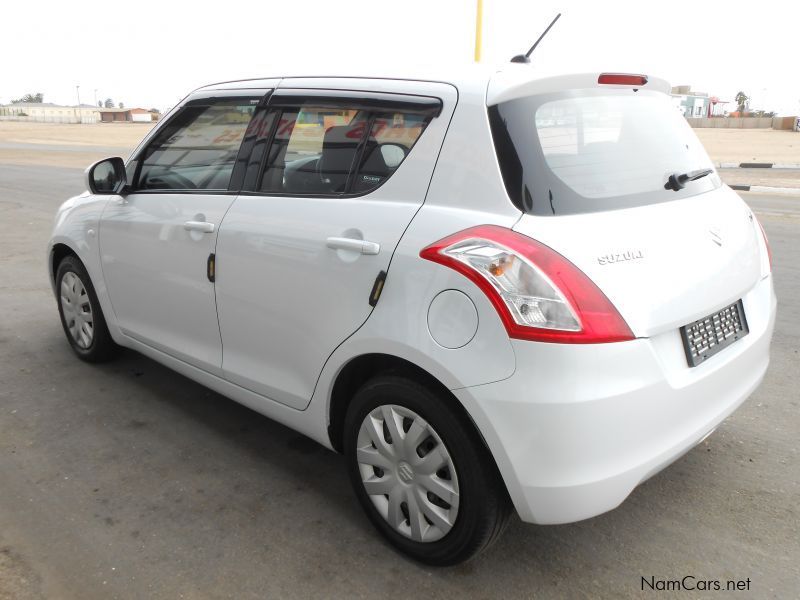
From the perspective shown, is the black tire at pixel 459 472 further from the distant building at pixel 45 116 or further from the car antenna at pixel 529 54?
the distant building at pixel 45 116

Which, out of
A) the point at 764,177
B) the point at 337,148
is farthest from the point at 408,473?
the point at 764,177

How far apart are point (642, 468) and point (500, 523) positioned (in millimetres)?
499

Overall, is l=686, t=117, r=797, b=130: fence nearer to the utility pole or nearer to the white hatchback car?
the utility pole

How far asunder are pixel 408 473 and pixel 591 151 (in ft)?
4.29

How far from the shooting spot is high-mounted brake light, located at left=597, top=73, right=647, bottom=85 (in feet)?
8.47

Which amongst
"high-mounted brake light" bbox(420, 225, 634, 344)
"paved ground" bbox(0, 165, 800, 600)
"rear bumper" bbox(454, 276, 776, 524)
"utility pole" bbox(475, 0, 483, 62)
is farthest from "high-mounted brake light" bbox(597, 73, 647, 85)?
"utility pole" bbox(475, 0, 483, 62)

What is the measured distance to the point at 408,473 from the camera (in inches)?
98.7

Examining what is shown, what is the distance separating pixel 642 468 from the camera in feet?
7.27

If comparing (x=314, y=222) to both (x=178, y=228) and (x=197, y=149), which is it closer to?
(x=178, y=228)

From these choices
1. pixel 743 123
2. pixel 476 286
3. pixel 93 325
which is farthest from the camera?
pixel 743 123

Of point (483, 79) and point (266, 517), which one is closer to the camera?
point (483, 79)

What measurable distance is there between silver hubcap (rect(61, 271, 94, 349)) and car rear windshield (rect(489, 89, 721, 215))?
3057mm

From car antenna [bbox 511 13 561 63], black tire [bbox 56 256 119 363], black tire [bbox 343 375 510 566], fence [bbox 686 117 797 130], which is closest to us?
black tire [bbox 343 375 510 566]

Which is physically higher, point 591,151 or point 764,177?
point 591,151
